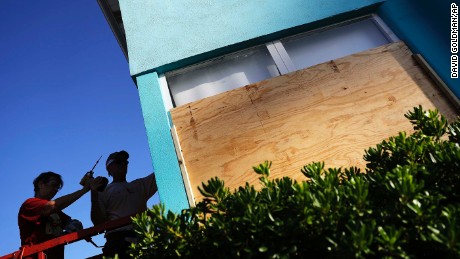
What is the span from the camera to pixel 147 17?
454cm

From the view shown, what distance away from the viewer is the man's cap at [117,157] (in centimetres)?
425

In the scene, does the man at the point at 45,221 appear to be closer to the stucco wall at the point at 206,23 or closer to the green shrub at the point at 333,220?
the stucco wall at the point at 206,23

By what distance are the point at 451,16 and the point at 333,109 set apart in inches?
70.3

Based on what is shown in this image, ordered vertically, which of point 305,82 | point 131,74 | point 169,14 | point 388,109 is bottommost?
point 388,109

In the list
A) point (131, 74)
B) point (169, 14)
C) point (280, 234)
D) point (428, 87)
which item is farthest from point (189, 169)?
point (428, 87)

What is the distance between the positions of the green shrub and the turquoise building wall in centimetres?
174

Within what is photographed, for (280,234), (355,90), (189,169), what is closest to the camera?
(280,234)

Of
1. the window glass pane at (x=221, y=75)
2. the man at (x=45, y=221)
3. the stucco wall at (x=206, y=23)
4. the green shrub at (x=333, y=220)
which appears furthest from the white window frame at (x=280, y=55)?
the green shrub at (x=333, y=220)

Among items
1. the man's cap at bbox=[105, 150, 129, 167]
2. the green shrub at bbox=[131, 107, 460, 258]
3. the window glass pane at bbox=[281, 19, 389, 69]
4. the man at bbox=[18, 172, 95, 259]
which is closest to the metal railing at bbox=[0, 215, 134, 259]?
the man at bbox=[18, 172, 95, 259]

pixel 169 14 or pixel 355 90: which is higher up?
pixel 169 14

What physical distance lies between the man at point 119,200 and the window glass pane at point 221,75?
114cm

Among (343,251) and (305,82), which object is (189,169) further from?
(343,251)

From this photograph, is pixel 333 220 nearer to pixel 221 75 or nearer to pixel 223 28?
pixel 221 75

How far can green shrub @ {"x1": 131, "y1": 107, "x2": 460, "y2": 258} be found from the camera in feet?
4.60
